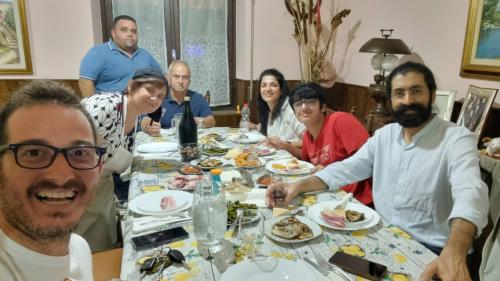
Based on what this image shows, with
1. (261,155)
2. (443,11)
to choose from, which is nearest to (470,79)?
(443,11)

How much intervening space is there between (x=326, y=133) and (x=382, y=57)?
1.18 metres

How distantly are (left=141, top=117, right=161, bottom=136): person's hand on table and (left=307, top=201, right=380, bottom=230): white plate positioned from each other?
169cm

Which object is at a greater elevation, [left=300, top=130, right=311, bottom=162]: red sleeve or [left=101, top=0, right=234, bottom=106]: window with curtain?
[left=101, top=0, right=234, bottom=106]: window with curtain

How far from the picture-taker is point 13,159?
0.59 m

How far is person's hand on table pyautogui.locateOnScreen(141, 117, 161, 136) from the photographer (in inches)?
103

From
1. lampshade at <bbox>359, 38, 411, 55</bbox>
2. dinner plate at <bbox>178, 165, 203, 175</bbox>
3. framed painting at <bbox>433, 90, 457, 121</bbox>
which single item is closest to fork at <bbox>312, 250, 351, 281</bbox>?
dinner plate at <bbox>178, 165, 203, 175</bbox>

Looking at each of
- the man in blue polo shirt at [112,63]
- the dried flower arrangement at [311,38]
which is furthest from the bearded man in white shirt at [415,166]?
the man in blue polo shirt at [112,63]

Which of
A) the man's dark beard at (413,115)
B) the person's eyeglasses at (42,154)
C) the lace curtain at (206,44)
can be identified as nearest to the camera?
the person's eyeglasses at (42,154)

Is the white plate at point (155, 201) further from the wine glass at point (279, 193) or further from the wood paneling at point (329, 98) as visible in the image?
the wood paneling at point (329, 98)

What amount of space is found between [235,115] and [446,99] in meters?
2.45

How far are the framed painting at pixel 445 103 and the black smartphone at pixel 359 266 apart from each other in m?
1.82

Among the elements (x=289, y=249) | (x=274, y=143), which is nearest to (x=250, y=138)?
(x=274, y=143)

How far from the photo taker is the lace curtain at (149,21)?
3.75m

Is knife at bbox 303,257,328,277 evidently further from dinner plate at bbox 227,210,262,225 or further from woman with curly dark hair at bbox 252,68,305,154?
woman with curly dark hair at bbox 252,68,305,154
